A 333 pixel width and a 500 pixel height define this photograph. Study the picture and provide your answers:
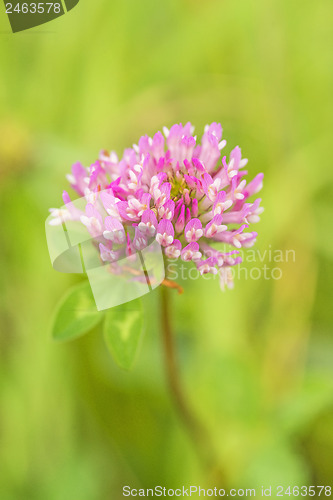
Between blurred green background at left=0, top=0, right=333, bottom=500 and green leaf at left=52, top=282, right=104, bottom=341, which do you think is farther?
blurred green background at left=0, top=0, right=333, bottom=500

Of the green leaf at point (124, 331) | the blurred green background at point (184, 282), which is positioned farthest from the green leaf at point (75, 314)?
the blurred green background at point (184, 282)

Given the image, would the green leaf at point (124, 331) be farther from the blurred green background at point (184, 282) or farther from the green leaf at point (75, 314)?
the blurred green background at point (184, 282)

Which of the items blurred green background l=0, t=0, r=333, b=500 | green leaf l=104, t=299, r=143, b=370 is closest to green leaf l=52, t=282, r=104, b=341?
green leaf l=104, t=299, r=143, b=370

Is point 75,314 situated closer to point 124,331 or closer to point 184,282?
point 124,331

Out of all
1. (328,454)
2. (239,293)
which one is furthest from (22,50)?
(328,454)

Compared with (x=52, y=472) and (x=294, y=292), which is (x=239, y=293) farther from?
(x=52, y=472)

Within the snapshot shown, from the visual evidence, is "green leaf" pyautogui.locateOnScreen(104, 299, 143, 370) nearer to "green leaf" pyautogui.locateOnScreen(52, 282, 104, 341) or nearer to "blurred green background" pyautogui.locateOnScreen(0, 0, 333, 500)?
"green leaf" pyautogui.locateOnScreen(52, 282, 104, 341)
